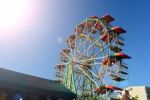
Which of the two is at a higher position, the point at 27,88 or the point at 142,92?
the point at 142,92

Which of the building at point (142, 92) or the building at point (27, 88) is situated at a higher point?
the building at point (142, 92)

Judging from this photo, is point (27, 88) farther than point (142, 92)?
No

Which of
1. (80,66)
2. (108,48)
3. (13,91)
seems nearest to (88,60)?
(80,66)

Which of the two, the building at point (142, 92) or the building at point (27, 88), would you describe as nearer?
the building at point (27, 88)

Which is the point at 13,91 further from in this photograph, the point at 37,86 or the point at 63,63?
the point at 63,63

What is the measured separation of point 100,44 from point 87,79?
545 centimetres

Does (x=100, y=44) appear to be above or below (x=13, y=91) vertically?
above

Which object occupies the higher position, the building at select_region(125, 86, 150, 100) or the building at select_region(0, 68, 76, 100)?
the building at select_region(125, 86, 150, 100)

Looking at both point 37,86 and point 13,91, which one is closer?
point 13,91

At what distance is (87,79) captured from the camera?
3744 cm

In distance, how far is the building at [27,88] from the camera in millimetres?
18547

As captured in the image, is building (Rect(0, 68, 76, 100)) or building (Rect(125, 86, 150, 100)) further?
building (Rect(125, 86, 150, 100))

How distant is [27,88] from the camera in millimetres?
19375

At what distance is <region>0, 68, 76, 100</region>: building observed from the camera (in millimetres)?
18547
